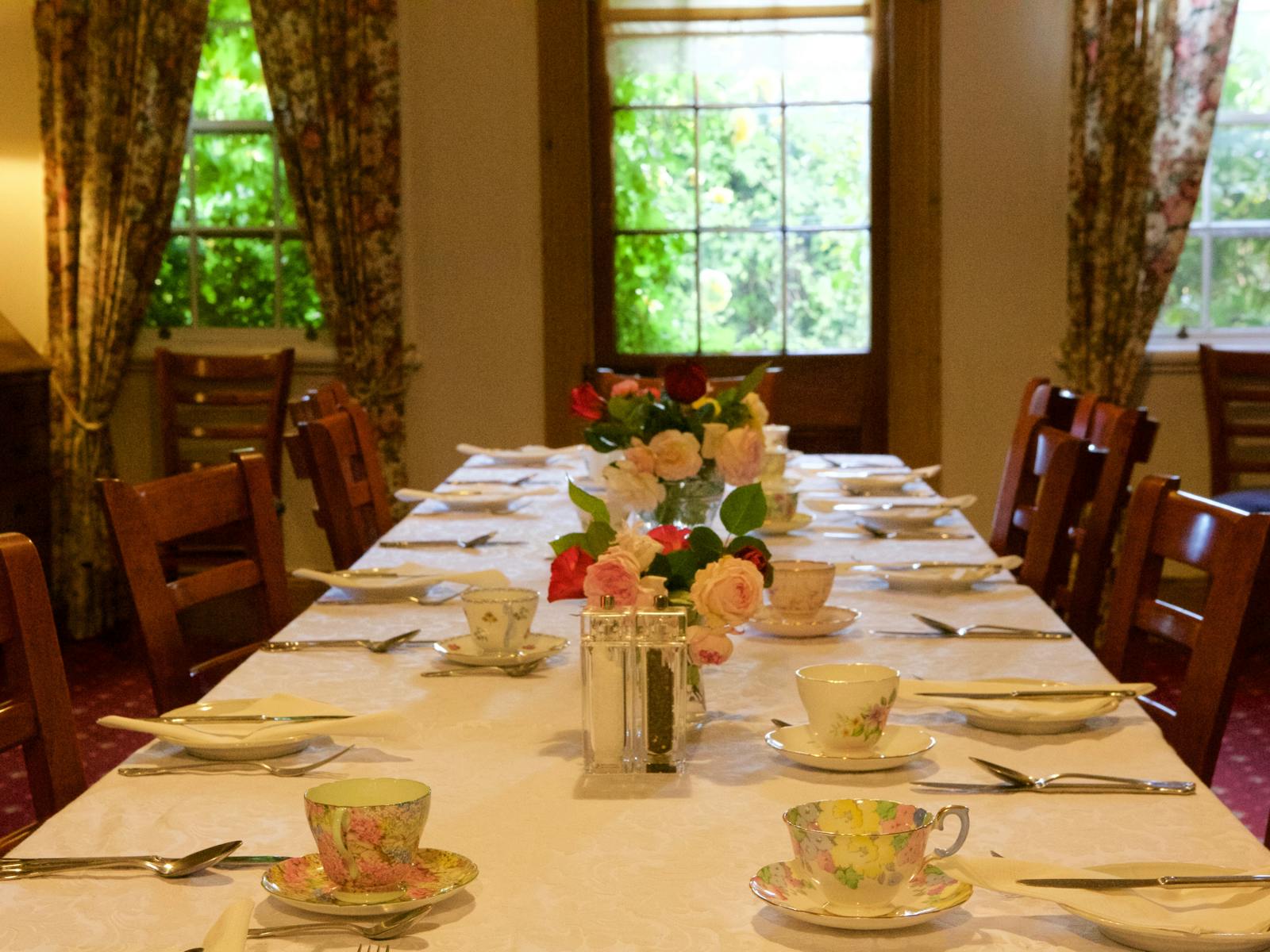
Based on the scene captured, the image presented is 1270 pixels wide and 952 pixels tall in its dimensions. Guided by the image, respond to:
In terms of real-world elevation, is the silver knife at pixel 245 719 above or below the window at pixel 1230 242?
below

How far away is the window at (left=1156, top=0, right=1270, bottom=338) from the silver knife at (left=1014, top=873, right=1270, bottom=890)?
4310mm

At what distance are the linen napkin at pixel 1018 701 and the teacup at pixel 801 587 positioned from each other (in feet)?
1.00

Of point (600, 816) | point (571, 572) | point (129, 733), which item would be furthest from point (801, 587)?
point (129, 733)

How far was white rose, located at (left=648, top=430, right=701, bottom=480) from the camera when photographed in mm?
1733

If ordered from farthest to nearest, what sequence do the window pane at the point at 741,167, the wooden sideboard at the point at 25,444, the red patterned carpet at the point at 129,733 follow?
the window pane at the point at 741,167 → the wooden sideboard at the point at 25,444 → the red patterned carpet at the point at 129,733

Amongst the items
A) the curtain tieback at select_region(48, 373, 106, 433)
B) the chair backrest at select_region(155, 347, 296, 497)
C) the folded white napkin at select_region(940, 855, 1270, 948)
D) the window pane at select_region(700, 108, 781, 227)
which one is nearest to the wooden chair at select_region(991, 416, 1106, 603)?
the folded white napkin at select_region(940, 855, 1270, 948)

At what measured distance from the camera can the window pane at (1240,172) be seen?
4969 mm

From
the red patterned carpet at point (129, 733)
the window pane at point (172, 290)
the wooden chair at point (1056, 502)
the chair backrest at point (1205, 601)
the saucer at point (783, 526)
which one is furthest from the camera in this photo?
the window pane at point (172, 290)

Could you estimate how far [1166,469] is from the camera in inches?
192

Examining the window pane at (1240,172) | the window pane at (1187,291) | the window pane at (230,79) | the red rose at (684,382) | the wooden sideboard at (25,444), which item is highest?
the window pane at (230,79)

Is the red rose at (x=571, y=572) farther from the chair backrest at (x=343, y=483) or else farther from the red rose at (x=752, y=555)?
the chair backrest at (x=343, y=483)

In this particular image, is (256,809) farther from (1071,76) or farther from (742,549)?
(1071,76)

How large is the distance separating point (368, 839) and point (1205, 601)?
1.07 metres

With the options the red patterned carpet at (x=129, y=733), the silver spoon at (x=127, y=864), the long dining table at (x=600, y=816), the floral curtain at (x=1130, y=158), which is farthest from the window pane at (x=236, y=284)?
the silver spoon at (x=127, y=864)
